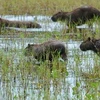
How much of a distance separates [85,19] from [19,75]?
598cm

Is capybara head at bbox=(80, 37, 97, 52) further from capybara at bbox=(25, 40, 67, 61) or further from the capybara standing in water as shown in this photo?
the capybara standing in water

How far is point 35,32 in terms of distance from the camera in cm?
1227

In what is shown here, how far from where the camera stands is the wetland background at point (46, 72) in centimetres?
662

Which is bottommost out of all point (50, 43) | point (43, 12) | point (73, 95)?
point (73, 95)

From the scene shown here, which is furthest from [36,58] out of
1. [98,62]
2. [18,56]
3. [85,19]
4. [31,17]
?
[31,17]

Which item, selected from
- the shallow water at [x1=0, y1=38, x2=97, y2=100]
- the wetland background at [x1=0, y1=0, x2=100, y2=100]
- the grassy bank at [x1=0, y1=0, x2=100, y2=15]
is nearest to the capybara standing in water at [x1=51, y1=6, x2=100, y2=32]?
the wetland background at [x1=0, y1=0, x2=100, y2=100]

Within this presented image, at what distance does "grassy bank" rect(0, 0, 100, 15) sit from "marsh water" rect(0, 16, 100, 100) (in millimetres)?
5753

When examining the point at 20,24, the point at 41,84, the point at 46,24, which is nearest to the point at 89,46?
the point at 41,84

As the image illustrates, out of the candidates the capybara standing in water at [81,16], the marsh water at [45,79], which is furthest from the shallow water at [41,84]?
the capybara standing in water at [81,16]

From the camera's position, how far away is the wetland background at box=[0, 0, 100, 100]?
21.7 ft

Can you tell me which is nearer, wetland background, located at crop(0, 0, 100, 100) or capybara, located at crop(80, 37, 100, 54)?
wetland background, located at crop(0, 0, 100, 100)

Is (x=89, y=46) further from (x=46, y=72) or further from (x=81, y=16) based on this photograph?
(x=81, y=16)

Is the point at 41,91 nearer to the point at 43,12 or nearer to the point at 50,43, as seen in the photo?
the point at 50,43

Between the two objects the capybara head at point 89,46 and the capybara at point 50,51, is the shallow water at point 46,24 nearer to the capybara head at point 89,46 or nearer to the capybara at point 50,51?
the capybara head at point 89,46
